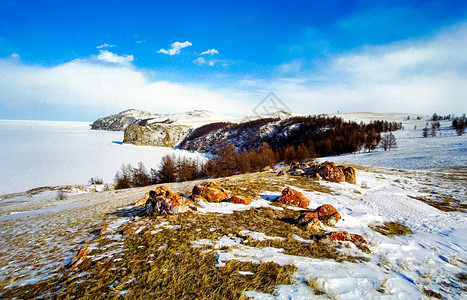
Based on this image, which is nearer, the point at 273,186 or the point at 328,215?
the point at 328,215

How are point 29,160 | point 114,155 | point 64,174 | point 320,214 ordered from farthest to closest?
1. point 114,155
2. point 29,160
3. point 64,174
4. point 320,214

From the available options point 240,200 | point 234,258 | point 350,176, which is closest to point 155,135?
point 350,176

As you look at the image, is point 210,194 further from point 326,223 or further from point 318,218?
point 326,223

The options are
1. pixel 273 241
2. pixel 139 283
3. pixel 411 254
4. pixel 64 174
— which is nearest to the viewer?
pixel 139 283

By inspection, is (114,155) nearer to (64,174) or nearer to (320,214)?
(64,174)

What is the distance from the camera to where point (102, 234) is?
244 inches

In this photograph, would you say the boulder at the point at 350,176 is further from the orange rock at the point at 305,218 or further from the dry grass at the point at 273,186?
the orange rock at the point at 305,218

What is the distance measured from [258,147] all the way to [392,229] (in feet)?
237

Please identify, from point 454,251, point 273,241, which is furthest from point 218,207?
point 454,251

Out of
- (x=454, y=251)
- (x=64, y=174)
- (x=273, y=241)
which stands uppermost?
(x=273, y=241)

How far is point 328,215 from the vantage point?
7.20m

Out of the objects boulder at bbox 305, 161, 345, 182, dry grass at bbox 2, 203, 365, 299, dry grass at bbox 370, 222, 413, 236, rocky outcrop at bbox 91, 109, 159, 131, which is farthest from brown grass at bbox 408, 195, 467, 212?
rocky outcrop at bbox 91, 109, 159, 131

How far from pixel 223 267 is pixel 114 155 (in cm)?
7172

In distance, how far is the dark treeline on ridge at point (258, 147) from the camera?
38.6 m
